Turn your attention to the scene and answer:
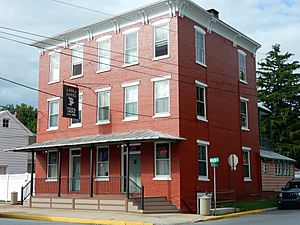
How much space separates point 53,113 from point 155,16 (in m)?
9.85

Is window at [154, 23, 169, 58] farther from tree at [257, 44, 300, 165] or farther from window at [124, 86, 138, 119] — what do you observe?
tree at [257, 44, 300, 165]

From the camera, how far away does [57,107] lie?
2961 centimetres

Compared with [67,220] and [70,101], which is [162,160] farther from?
[70,101]

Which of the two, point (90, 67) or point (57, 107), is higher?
point (90, 67)

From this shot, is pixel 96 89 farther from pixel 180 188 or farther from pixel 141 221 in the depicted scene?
pixel 141 221

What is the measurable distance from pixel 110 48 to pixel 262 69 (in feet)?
97.2

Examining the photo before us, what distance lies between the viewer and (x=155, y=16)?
25.2 meters

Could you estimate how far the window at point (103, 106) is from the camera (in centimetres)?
2660

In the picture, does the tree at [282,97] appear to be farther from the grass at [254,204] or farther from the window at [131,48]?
the window at [131,48]

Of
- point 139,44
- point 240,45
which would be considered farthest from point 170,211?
point 240,45

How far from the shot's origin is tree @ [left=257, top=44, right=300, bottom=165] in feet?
159

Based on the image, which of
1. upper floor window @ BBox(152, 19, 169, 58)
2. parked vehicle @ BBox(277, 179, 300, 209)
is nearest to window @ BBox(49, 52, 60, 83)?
upper floor window @ BBox(152, 19, 169, 58)

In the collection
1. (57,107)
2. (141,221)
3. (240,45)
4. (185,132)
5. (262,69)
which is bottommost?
(141,221)

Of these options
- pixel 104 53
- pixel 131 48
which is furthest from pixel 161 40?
pixel 104 53
